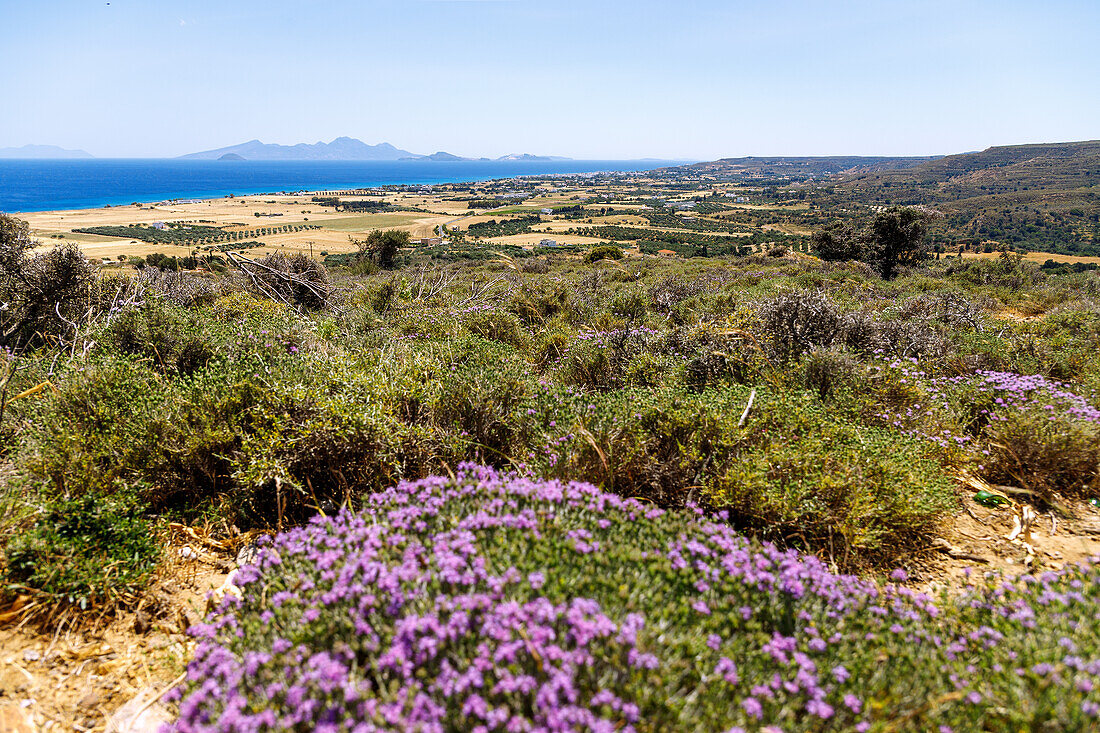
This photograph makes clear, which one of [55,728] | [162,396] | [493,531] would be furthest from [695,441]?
[162,396]

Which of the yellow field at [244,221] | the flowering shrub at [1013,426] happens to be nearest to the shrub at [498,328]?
Answer: the flowering shrub at [1013,426]

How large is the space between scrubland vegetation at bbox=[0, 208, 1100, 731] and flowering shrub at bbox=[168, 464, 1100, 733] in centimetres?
1

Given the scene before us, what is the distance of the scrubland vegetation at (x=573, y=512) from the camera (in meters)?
1.54

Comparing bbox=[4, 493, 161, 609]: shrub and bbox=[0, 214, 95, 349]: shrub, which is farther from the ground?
bbox=[0, 214, 95, 349]: shrub

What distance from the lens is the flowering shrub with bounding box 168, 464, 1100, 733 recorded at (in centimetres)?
146

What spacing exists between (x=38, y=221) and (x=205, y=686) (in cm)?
12740

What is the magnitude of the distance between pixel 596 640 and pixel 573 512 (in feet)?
2.56

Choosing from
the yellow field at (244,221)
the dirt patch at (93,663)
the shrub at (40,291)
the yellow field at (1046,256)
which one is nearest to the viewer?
the dirt patch at (93,663)

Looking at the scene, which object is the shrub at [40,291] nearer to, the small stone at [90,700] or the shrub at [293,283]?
the shrub at [293,283]

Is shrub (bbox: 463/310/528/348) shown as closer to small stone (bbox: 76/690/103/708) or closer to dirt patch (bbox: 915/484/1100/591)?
dirt patch (bbox: 915/484/1100/591)

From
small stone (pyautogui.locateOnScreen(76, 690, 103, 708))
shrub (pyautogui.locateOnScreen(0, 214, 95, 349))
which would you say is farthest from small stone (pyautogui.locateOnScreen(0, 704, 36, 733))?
shrub (pyautogui.locateOnScreen(0, 214, 95, 349))

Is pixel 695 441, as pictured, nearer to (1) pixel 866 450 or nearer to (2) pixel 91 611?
(1) pixel 866 450

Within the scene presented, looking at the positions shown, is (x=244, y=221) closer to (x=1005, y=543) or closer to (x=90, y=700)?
(x=90, y=700)

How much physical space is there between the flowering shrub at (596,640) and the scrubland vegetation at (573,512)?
1 cm
